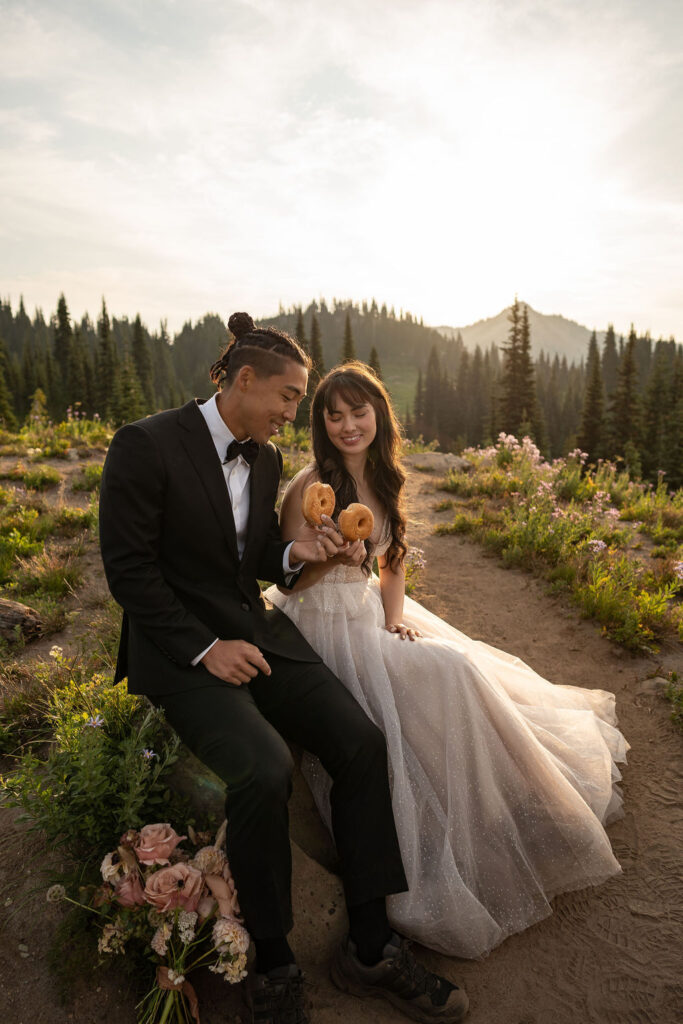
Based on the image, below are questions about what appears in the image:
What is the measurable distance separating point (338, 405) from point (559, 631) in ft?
13.2

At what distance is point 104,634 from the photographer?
18.5 ft

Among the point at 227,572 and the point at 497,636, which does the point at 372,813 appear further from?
the point at 497,636

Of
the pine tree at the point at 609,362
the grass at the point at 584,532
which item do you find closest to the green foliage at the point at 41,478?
the grass at the point at 584,532

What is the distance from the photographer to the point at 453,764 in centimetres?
355

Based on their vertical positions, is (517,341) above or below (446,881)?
above

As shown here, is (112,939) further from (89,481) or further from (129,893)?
(89,481)

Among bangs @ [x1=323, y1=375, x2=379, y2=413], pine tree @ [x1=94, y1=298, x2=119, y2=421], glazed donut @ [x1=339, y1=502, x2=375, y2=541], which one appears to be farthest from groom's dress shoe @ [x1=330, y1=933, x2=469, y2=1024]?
pine tree @ [x1=94, y1=298, x2=119, y2=421]

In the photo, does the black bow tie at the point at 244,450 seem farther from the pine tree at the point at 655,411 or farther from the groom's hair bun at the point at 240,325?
the pine tree at the point at 655,411

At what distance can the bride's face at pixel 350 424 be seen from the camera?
174 inches

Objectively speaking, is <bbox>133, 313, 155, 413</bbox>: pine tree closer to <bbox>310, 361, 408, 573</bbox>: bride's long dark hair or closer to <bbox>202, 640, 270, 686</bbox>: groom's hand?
<bbox>310, 361, 408, 573</bbox>: bride's long dark hair

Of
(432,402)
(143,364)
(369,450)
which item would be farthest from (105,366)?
(432,402)

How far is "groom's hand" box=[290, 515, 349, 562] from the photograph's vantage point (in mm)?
3783

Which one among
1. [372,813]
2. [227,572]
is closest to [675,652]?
[372,813]

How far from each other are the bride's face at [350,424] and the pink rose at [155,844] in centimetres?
274
